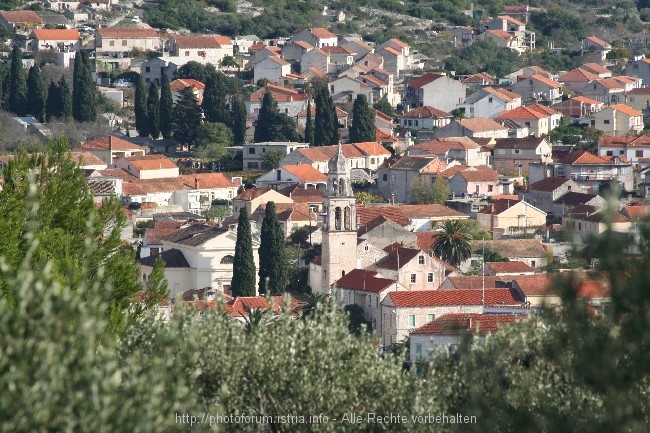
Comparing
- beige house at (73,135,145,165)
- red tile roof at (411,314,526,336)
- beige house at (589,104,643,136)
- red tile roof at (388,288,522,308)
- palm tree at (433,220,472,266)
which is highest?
red tile roof at (411,314,526,336)

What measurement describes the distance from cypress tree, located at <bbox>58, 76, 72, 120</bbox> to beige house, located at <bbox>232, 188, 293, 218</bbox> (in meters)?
13.4

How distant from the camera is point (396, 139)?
7181cm

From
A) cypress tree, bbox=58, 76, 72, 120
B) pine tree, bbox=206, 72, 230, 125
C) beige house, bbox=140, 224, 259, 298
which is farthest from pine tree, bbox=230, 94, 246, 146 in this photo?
beige house, bbox=140, 224, 259, 298

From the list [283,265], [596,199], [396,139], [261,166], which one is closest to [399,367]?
[283,265]

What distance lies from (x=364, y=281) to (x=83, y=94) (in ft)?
91.8

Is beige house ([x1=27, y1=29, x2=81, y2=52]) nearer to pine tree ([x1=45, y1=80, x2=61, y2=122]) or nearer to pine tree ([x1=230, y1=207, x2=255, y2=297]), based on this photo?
A: pine tree ([x1=45, y1=80, x2=61, y2=122])

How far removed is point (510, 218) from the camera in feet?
185

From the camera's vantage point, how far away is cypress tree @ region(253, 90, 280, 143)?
225 ft

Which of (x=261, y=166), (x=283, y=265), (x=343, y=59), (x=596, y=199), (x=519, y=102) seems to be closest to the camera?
(x=283, y=265)

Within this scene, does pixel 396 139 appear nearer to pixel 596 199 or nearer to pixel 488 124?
pixel 488 124

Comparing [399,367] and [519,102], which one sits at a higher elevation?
[399,367]

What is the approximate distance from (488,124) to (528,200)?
1340cm

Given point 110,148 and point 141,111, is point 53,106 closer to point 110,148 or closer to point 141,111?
point 141,111

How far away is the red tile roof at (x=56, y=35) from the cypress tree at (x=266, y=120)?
19674 mm
